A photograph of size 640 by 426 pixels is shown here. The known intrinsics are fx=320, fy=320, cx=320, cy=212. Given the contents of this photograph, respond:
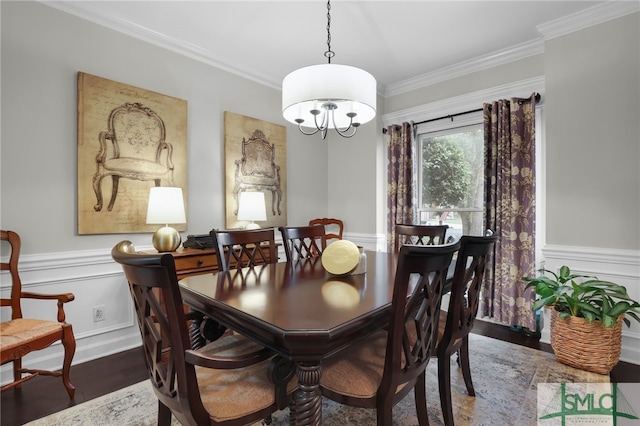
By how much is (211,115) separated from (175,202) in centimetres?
113

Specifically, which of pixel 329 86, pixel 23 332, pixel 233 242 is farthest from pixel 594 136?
pixel 23 332

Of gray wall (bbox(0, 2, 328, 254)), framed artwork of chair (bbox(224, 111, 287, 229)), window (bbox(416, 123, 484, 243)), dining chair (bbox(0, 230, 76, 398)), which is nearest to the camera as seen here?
dining chair (bbox(0, 230, 76, 398))

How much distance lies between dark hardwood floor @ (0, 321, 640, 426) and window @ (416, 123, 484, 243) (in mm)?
1384

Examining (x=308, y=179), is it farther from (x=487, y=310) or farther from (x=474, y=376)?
(x=474, y=376)

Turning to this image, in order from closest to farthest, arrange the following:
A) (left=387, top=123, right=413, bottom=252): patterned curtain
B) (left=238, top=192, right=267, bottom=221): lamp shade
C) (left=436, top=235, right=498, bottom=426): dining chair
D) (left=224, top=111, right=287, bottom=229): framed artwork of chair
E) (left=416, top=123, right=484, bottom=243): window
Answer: (left=436, top=235, right=498, bottom=426): dining chair → (left=238, top=192, right=267, bottom=221): lamp shade → (left=224, top=111, right=287, bottom=229): framed artwork of chair → (left=416, top=123, right=484, bottom=243): window → (left=387, top=123, right=413, bottom=252): patterned curtain

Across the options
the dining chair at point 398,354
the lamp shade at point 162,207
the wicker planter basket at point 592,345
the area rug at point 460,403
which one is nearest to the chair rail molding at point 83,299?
the lamp shade at point 162,207

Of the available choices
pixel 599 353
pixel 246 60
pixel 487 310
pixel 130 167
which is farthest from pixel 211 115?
pixel 599 353

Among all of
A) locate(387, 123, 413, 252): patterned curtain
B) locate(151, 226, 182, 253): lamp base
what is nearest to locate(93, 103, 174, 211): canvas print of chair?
locate(151, 226, 182, 253): lamp base

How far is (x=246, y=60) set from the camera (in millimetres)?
3309

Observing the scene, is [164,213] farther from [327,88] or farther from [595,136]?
[595,136]

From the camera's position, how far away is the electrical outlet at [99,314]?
249 cm

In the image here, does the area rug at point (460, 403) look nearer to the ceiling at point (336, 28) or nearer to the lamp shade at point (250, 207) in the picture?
the lamp shade at point (250, 207)

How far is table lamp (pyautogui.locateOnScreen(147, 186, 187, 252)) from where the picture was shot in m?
2.44

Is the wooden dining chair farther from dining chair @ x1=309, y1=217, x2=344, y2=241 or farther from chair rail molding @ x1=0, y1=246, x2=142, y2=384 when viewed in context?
dining chair @ x1=309, y1=217, x2=344, y2=241
